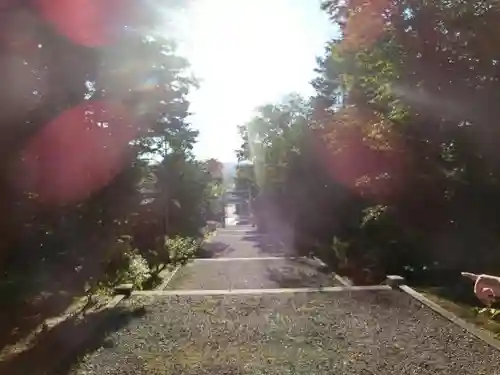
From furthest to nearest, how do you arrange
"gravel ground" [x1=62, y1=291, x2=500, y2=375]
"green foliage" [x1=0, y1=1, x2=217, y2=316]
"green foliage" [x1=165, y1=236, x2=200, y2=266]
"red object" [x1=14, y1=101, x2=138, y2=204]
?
"green foliage" [x1=165, y1=236, x2=200, y2=266] < "red object" [x1=14, y1=101, x2=138, y2=204] < "green foliage" [x1=0, y1=1, x2=217, y2=316] < "gravel ground" [x1=62, y1=291, x2=500, y2=375]

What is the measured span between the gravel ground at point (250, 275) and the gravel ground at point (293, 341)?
10.3ft

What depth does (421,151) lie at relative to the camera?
1223 centimetres

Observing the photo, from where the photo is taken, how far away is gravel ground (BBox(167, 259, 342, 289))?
12.9 meters

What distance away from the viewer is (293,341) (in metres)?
7.02

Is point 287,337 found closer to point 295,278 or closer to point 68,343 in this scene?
point 68,343

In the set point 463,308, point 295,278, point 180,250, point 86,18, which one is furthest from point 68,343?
point 180,250

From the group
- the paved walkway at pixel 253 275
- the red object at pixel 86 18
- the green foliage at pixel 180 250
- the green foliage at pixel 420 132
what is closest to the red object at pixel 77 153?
the red object at pixel 86 18

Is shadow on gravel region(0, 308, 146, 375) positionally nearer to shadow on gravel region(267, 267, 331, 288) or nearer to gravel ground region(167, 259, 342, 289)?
gravel ground region(167, 259, 342, 289)

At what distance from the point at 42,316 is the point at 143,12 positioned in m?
5.03

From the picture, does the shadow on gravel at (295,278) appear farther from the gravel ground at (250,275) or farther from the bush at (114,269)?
the bush at (114,269)

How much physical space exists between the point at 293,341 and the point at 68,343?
2938mm

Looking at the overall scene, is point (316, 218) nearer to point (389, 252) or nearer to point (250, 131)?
point (389, 252)

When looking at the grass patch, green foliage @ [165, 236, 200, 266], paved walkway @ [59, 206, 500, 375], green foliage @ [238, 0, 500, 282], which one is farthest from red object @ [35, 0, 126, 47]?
green foliage @ [165, 236, 200, 266]

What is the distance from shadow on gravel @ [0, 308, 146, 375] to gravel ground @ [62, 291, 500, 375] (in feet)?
0.58
